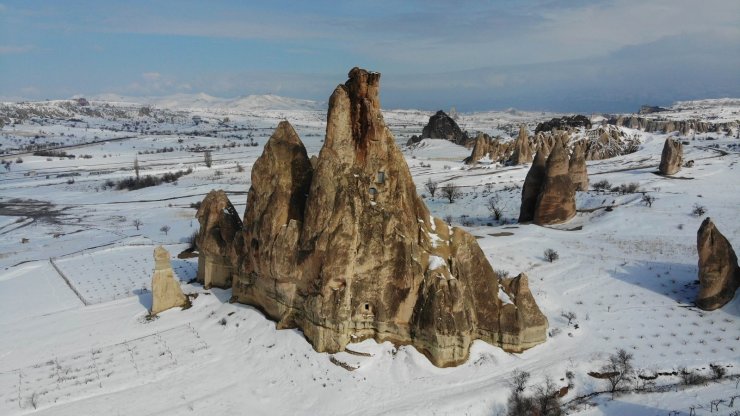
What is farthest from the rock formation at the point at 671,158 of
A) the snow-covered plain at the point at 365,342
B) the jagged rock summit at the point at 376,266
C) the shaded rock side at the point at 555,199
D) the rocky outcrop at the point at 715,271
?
the jagged rock summit at the point at 376,266

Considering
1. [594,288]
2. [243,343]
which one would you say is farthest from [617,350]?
[243,343]

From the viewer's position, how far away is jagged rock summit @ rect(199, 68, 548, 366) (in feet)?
62.6

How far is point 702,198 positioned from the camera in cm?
4112

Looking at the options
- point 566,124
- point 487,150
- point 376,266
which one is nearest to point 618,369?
point 376,266

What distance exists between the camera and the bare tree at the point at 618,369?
57.6 ft

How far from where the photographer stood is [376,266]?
774 inches

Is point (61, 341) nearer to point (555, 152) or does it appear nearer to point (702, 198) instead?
point (555, 152)

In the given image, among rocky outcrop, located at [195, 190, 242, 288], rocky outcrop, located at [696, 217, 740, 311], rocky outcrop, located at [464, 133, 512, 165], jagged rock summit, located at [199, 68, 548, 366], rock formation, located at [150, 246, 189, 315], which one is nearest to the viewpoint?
jagged rock summit, located at [199, 68, 548, 366]

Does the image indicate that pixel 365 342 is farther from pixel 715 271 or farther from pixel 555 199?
pixel 555 199

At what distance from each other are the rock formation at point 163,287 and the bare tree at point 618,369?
19211 mm

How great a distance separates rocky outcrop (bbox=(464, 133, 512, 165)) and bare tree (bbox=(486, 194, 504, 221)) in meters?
42.9

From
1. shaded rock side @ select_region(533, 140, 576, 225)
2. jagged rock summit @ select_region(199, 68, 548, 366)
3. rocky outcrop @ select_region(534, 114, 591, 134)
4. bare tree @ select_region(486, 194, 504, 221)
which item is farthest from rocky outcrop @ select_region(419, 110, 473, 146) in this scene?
jagged rock summit @ select_region(199, 68, 548, 366)

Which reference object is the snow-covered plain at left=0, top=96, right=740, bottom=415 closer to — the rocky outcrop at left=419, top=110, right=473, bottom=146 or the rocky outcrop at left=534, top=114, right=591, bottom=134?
the rocky outcrop at left=534, top=114, right=591, bottom=134

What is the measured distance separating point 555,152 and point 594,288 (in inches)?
535
